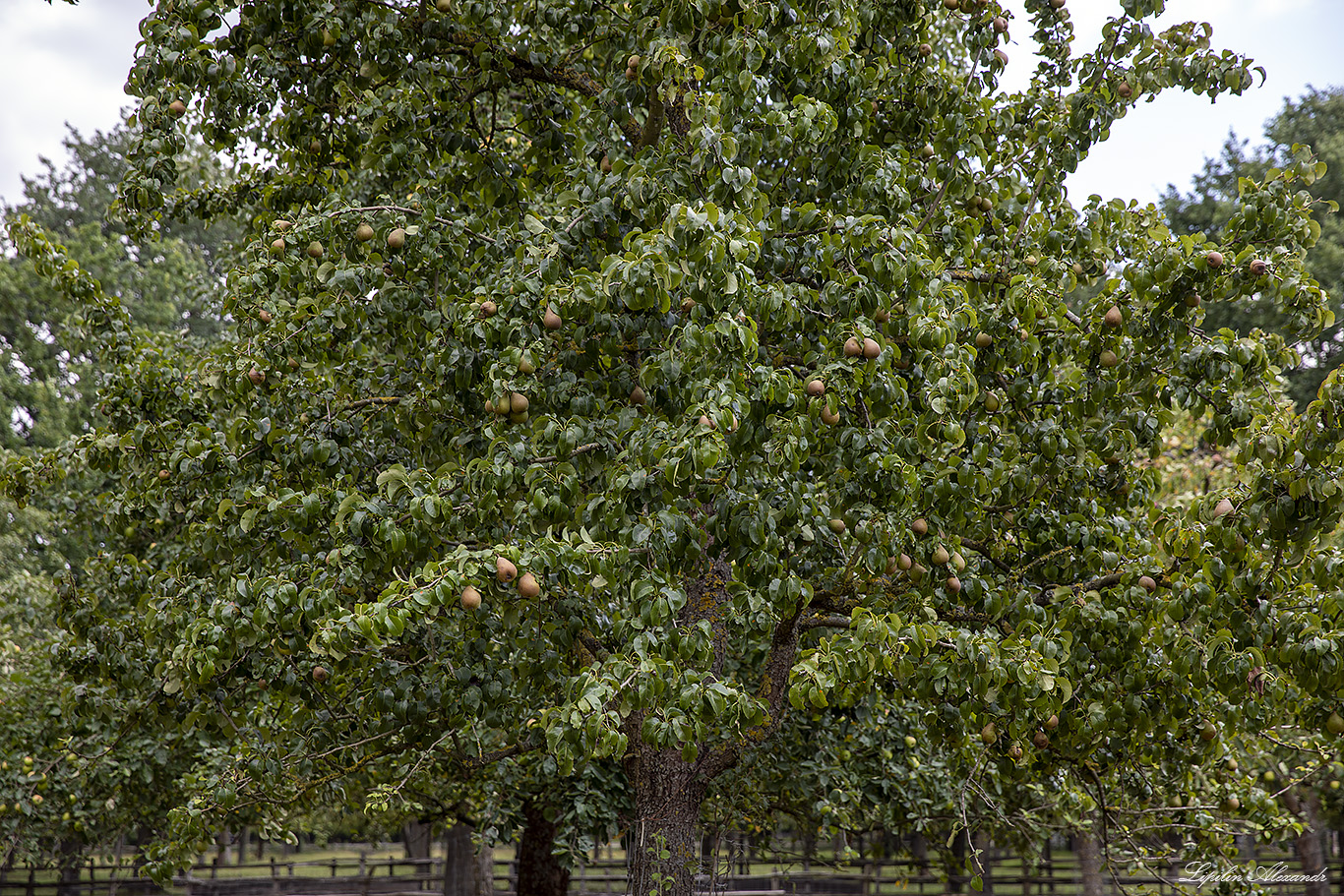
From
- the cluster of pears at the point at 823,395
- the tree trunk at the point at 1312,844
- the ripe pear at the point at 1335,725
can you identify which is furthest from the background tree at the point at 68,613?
the tree trunk at the point at 1312,844

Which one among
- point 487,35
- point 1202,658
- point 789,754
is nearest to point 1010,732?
point 1202,658

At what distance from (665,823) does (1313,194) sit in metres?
26.2

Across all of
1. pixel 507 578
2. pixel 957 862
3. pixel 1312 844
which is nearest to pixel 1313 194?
pixel 1312 844

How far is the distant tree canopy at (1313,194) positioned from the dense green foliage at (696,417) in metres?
20.8

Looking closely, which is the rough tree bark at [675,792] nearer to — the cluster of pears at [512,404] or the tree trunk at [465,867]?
the cluster of pears at [512,404]

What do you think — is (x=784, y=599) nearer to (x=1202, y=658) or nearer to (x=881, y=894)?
(x=1202, y=658)

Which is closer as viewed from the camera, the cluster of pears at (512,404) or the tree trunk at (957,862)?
the cluster of pears at (512,404)

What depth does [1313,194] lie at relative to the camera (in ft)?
83.6

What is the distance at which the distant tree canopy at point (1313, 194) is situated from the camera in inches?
966

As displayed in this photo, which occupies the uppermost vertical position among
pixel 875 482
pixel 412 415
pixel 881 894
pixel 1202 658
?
pixel 412 415

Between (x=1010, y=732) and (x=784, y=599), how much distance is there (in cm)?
127

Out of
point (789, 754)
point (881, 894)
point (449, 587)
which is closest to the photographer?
point (449, 587)

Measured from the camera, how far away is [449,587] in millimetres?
4113

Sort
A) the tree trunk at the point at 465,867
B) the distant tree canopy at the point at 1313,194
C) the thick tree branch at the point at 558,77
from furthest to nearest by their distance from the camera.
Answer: the distant tree canopy at the point at 1313,194 < the tree trunk at the point at 465,867 < the thick tree branch at the point at 558,77
